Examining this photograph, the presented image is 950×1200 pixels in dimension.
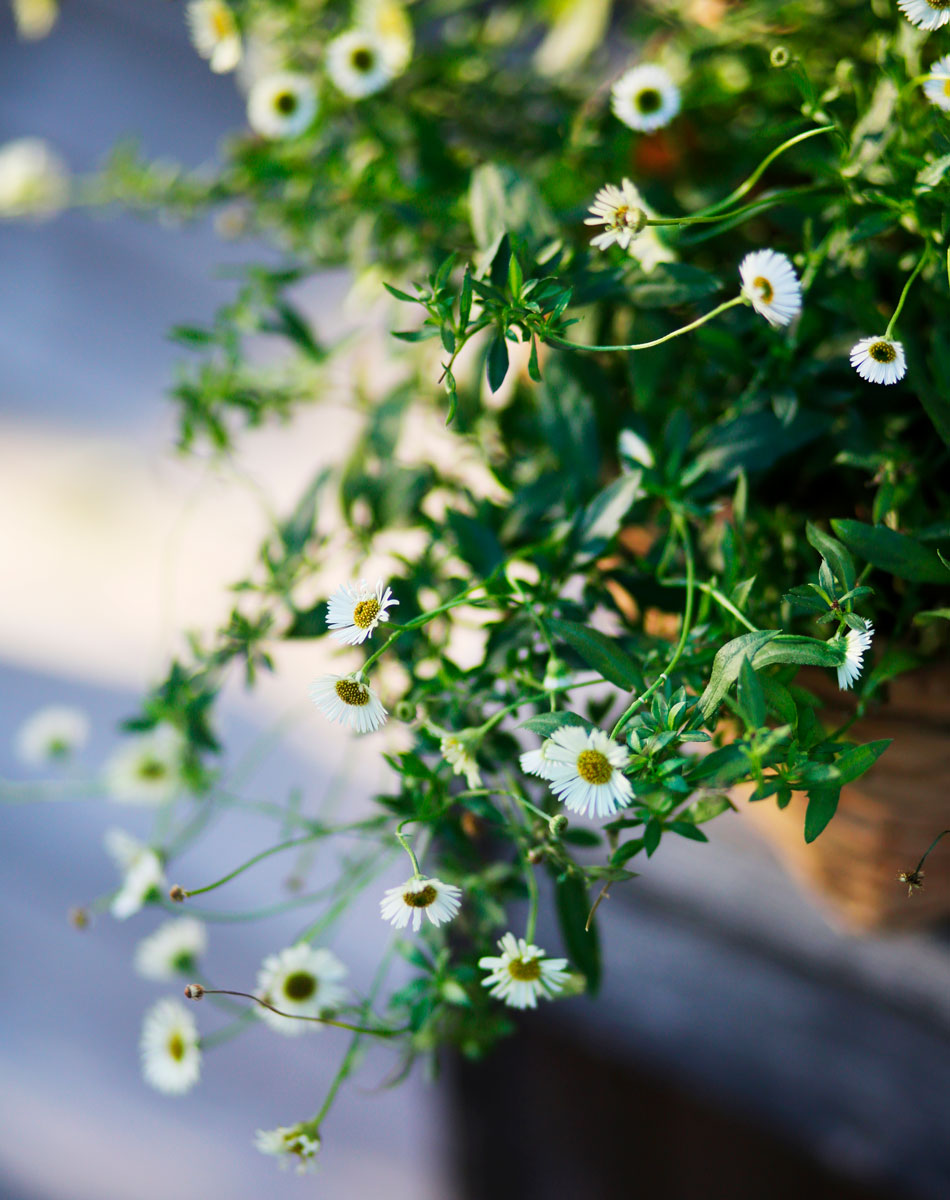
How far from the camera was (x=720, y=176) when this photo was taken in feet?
1.69

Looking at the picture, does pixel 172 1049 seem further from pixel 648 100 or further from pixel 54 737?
pixel 648 100

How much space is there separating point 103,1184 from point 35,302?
880 millimetres

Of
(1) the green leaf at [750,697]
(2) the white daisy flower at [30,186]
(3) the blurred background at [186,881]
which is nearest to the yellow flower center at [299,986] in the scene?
(1) the green leaf at [750,697]

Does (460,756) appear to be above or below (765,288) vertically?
below

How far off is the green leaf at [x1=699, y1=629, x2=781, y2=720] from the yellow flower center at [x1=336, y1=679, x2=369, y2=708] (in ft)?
0.34

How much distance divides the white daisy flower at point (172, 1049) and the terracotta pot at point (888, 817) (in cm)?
25

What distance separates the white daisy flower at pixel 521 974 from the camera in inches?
11.9

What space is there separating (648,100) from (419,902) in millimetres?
307

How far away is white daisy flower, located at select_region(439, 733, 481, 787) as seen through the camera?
32cm

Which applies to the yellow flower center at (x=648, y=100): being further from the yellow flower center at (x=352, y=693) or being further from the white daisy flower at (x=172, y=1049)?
the white daisy flower at (x=172, y=1049)

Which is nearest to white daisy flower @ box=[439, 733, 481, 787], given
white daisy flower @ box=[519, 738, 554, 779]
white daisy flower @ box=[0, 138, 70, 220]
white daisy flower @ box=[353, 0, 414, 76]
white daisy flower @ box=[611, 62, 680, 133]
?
white daisy flower @ box=[519, 738, 554, 779]

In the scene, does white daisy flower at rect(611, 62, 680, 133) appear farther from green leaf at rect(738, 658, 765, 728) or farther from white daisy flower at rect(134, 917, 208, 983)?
white daisy flower at rect(134, 917, 208, 983)

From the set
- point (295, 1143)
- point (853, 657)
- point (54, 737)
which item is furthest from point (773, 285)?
point (54, 737)

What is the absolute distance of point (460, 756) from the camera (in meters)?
0.32
